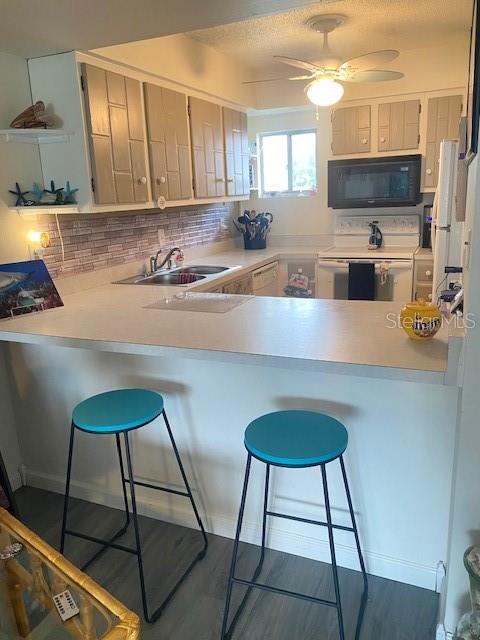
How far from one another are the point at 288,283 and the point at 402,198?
1.18 metres

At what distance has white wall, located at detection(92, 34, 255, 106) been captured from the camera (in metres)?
2.69

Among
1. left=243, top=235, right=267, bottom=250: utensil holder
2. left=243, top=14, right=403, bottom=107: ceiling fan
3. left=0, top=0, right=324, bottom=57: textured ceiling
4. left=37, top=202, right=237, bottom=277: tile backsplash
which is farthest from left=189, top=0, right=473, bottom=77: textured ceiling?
left=243, top=235, right=267, bottom=250: utensil holder

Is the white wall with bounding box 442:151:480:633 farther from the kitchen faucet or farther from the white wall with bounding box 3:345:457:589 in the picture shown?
the kitchen faucet

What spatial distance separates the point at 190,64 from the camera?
3.26m

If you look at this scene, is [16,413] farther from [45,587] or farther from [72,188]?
[45,587]

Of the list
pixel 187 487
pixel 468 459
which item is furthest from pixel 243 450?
pixel 468 459

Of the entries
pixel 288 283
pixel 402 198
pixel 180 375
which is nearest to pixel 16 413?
pixel 180 375

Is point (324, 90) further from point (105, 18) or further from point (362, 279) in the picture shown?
point (362, 279)

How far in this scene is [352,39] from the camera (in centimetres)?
349

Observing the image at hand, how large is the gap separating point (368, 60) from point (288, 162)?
2.20 metres

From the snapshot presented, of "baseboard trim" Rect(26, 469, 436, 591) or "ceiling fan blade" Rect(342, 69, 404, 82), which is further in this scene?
"ceiling fan blade" Rect(342, 69, 404, 82)

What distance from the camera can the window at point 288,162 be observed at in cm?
469

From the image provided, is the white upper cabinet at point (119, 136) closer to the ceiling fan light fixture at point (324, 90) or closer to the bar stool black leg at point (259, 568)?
the ceiling fan light fixture at point (324, 90)

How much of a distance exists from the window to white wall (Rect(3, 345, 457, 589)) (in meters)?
3.17
